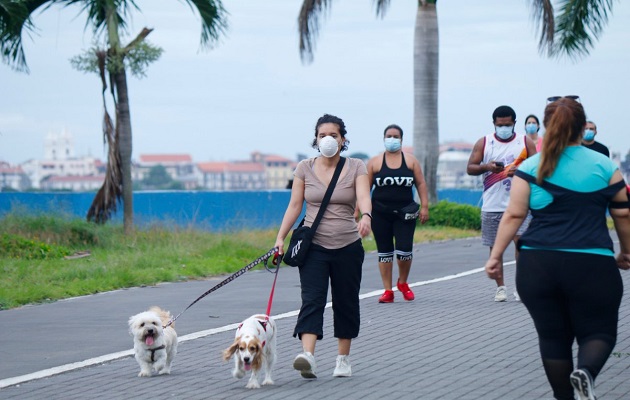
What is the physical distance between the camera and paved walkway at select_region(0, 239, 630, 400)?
25.6 ft

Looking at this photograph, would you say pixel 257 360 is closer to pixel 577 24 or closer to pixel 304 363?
pixel 304 363

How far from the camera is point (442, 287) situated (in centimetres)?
1482

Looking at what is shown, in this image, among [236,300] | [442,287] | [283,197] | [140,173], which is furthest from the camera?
[140,173]

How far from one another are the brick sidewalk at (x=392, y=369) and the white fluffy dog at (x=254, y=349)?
0.13 meters

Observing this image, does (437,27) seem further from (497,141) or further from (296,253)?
(296,253)

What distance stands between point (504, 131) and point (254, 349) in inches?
213

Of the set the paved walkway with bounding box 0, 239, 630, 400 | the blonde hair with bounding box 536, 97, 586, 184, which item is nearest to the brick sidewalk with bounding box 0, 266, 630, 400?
the paved walkway with bounding box 0, 239, 630, 400

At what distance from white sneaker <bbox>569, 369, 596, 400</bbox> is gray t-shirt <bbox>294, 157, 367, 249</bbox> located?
258 centimetres

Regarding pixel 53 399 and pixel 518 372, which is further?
pixel 518 372

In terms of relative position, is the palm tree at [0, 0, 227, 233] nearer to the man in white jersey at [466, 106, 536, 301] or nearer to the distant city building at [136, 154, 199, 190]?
the man in white jersey at [466, 106, 536, 301]

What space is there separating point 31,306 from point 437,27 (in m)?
18.2

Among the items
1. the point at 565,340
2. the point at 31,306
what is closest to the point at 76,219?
the point at 31,306

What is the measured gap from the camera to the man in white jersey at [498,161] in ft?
39.8

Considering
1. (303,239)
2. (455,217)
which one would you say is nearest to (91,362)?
(303,239)
